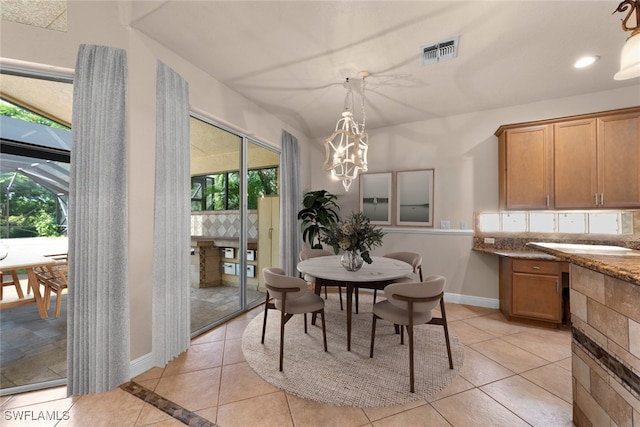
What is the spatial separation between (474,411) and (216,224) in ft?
11.3

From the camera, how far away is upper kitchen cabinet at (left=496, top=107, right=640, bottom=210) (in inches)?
112

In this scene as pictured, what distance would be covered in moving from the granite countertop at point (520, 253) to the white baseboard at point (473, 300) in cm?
74

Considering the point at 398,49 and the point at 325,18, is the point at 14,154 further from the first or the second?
the point at 398,49

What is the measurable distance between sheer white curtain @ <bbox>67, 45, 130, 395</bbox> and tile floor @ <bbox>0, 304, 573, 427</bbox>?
0.72 feet

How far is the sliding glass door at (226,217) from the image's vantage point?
323 cm

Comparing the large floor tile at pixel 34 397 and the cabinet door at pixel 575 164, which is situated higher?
the cabinet door at pixel 575 164

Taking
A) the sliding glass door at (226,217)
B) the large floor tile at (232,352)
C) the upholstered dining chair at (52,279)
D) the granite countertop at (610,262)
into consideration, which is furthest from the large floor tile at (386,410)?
the upholstered dining chair at (52,279)

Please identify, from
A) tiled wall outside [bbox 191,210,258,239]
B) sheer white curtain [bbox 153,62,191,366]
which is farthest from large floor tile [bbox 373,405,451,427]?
tiled wall outside [bbox 191,210,258,239]

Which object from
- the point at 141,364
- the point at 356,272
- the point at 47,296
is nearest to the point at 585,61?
the point at 356,272

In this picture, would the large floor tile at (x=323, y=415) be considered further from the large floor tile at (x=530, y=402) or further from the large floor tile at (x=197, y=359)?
the large floor tile at (x=530, y=402)

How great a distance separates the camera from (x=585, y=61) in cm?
253

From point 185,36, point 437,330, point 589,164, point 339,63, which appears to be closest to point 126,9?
point 185,36

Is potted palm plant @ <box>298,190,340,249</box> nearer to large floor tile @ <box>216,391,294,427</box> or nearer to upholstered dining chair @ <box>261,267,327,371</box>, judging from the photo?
upholstered dining chair @ <box>261,267,327,371</box>

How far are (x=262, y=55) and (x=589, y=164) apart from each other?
12.7ft
